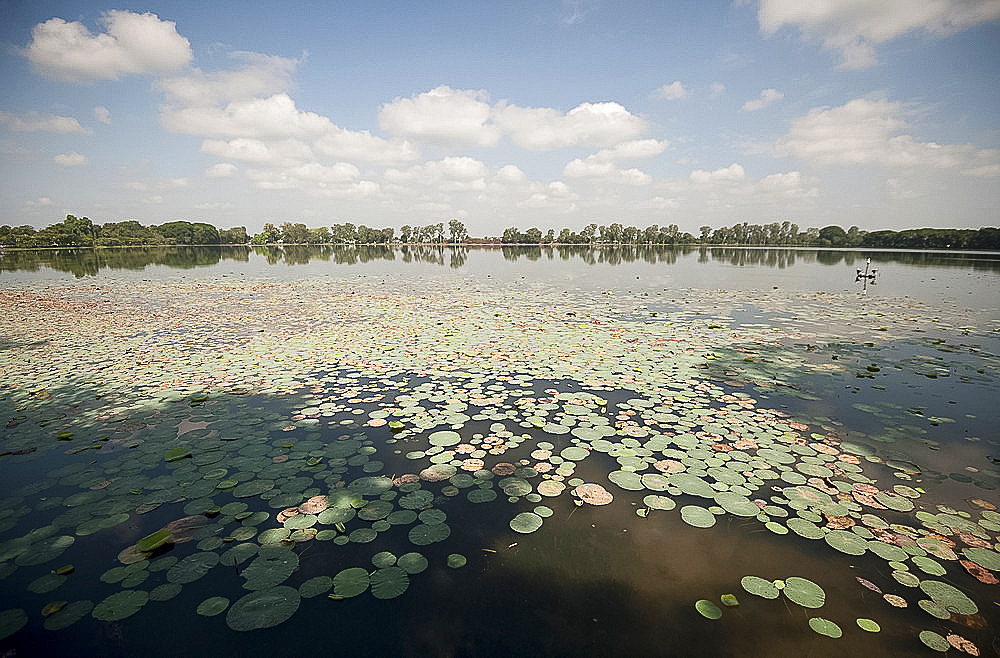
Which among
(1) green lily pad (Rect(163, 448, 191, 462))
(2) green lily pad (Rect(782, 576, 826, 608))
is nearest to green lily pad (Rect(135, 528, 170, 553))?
(1) green lily pad (Rect(163, 448, 191, 462))

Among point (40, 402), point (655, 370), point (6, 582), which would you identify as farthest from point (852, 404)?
point (40, 402)

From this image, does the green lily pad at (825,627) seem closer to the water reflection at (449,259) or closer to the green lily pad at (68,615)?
the green lily pad at (68,615)

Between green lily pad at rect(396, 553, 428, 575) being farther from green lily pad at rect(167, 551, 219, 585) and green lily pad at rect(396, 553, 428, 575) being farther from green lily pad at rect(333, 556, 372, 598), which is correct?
green lily pad at rect(167, 551, 219, 585)

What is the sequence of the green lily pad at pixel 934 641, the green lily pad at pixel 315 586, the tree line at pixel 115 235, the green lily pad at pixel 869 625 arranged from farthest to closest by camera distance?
the tree line at pixel 115 235
the green lily pad at pixel 315 586
the green lily pad at pixel 869 625
the green lily pad at pixel 934 641

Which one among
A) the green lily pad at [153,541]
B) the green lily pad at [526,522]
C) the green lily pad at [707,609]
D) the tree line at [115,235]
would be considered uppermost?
the tree line at [115,235]

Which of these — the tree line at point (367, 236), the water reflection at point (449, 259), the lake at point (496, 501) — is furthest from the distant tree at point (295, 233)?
the lake at point (496, 501)

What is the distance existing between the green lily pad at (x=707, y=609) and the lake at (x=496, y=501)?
0.04 feet

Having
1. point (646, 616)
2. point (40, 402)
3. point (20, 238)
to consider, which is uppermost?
point (20, 238)

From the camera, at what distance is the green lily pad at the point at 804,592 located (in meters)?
2.59

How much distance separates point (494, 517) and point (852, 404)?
5.22m

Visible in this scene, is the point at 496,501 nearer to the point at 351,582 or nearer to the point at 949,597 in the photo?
the point at 351,582

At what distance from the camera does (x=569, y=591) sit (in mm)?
2711

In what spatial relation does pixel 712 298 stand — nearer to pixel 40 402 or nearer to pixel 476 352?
pixel 476 352

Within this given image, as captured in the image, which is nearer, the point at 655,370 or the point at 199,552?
the point at 199,552
